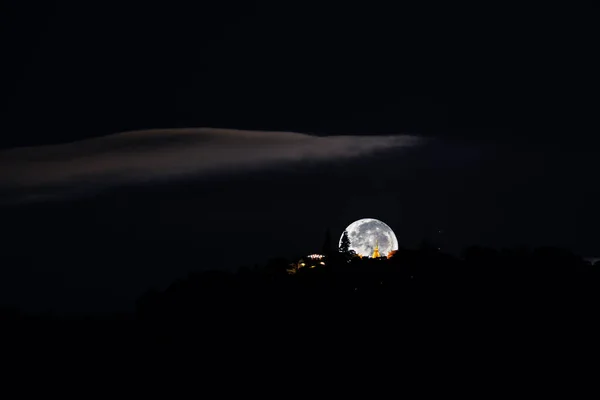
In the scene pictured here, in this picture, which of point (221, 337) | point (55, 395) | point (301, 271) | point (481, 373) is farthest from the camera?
point (301, 271)

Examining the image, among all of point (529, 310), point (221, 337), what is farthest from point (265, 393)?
point (529, 310)

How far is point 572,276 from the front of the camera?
89375 millimetres

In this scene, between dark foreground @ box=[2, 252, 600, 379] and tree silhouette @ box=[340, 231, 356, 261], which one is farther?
tree silhouette @ box=[340, 231, 356, 261]

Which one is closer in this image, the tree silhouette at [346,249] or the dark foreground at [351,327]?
the dark foreground at [351,327]

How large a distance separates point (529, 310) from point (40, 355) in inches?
1577

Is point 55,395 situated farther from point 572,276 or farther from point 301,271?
point 572,276

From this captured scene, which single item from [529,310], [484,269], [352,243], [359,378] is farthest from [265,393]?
[352,243]

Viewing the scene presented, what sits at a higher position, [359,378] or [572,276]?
[572,276]

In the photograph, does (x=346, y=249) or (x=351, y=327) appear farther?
(x=346, y=249)

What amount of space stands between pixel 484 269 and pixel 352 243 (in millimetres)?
24379

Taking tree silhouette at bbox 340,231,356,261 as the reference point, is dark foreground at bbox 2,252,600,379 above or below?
below

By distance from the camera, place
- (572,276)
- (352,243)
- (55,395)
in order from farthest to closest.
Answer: (352,243), (572,276), (55,395)

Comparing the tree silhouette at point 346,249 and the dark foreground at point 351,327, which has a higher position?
the tree silhouette at point 346,249

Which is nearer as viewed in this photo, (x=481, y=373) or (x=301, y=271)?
(x=481, y=373)
